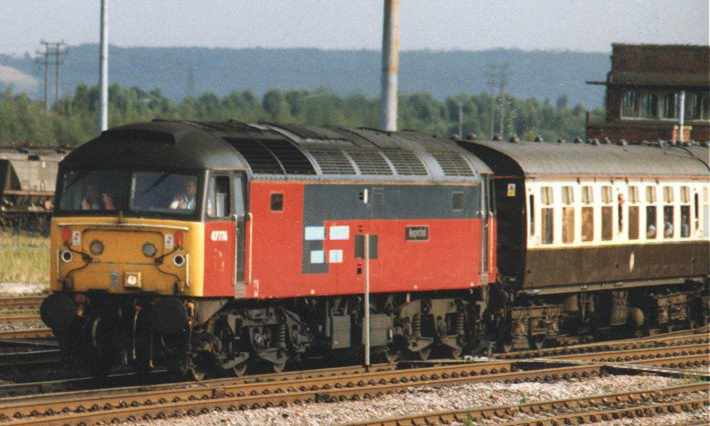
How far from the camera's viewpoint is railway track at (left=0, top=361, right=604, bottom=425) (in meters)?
17.0

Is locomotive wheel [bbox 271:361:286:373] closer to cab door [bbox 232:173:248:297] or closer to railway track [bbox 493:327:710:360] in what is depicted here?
cab door [bbox 232:173:248:297]

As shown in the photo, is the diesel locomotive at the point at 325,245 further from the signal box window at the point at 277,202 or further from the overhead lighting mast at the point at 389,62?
the overhead lighting mast at the point at 389,62

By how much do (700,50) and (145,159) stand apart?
219 ft

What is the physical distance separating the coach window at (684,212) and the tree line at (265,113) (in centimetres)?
2267

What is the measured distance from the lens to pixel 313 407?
1859 cm

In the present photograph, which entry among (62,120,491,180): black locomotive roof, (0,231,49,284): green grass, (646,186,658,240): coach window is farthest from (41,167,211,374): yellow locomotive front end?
(0,231,49,284): green grass

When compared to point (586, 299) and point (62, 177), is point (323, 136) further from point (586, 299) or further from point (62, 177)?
point (586, 299)

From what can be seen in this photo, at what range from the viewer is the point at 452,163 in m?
24.0

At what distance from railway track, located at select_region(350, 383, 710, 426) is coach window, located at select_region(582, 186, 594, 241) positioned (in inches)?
247

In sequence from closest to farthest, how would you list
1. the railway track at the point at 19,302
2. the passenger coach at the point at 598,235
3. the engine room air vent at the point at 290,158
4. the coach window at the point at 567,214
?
the engine room air vent at the point at 290,158 < the passenger coach at the point at 598,235 < the coach window at the point at 567,214 < the railway track at the point at 19,302

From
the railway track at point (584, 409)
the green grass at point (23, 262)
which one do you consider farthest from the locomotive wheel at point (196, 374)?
the green grass at point (23, 262)

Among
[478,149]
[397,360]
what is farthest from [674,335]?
[397,360]

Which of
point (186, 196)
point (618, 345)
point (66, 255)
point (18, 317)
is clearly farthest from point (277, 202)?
point (618, 345)

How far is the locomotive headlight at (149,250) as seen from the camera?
19547 millimetres
